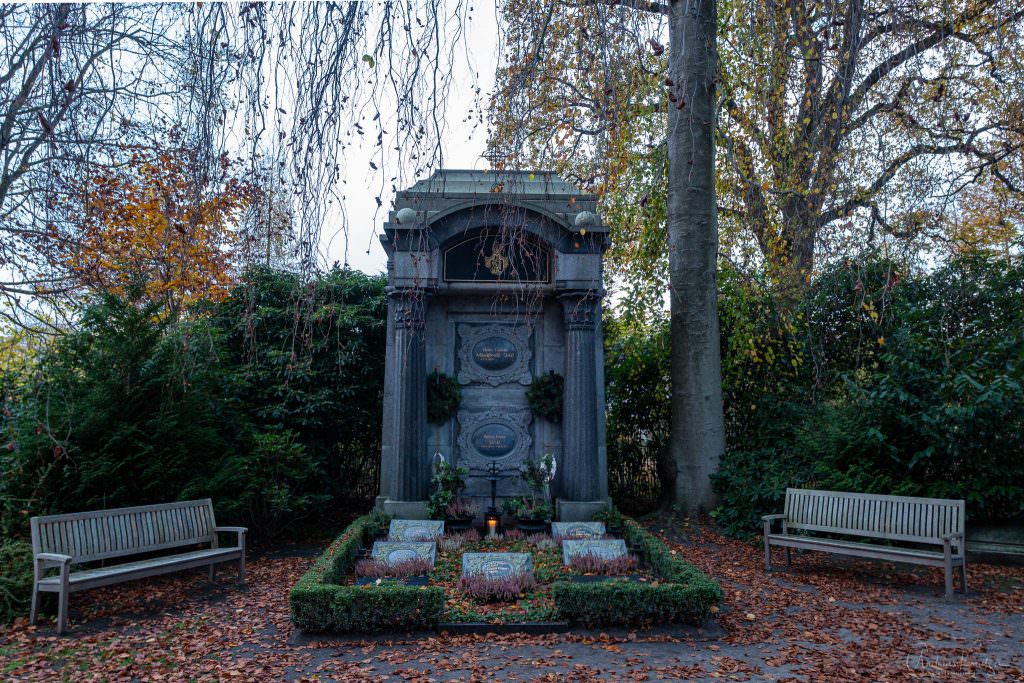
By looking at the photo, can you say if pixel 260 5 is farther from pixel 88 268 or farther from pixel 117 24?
pixel 88 268

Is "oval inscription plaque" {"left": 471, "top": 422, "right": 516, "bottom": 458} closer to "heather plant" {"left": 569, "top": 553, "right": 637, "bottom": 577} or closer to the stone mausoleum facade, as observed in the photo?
the stone mausoleum facade

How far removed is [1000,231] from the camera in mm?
13086

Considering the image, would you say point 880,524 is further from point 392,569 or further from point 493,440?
point 392,569

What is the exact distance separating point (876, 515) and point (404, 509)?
233 inches

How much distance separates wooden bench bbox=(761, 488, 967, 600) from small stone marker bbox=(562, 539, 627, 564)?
1.79 m

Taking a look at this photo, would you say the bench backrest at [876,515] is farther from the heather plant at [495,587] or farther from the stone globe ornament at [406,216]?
the stone globe ornament at [406,216]

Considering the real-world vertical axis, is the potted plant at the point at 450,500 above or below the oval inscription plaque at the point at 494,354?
below

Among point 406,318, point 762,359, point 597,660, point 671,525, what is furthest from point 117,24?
point 762,359

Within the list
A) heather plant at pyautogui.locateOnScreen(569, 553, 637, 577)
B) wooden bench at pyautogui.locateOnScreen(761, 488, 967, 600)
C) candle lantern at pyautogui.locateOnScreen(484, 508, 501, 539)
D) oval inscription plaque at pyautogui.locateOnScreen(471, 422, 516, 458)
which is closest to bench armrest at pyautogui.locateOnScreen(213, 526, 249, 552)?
candle lantern at pyautogui.locateOnScreen(484, 508, 501, 539)

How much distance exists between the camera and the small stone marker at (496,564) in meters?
6.56

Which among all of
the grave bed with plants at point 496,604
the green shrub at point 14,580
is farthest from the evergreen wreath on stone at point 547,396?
the green shrub at point 14,580

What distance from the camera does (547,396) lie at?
10.2 meters

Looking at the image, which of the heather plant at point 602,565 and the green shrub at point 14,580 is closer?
the green shrub at point 14,580

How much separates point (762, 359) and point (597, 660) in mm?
7868
